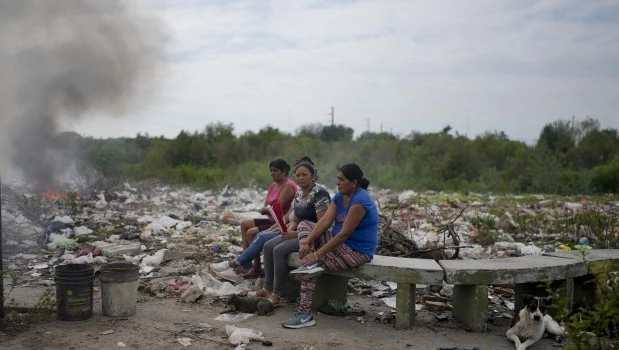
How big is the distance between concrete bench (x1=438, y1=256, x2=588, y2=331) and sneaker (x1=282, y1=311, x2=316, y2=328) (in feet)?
4.41

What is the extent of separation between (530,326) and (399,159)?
70.3ft

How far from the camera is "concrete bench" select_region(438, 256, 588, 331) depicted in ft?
16.8

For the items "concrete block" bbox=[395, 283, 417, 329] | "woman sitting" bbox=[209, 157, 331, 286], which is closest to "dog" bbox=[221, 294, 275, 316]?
"woman sitting" bbox=[209, 157, 331, 286]

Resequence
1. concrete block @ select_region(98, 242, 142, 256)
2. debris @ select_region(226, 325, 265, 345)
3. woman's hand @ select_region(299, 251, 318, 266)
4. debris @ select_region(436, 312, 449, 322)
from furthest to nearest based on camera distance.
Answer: concrete block @ select_region(98, 242, 142, 256), debris @ select_region(436, 312, 449, 322), woman's hand @ select_region(299, 251, 318, 266), debris @ select_region(226, 325, 265, 345)

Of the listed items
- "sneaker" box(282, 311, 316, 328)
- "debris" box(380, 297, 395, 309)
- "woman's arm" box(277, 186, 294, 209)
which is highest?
"woman's arm" box(277, 186, 294, 209)

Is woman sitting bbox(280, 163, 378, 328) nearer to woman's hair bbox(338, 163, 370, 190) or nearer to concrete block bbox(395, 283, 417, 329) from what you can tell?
woman's hair bbox(338, 163, 370, 190)

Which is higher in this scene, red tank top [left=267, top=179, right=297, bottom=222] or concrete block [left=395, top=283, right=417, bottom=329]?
red tank top [left=267, top=179, right=297, bottom=222]

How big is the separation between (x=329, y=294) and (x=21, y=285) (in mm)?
3752

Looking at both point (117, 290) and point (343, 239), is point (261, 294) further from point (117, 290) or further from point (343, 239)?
point (117, 290)

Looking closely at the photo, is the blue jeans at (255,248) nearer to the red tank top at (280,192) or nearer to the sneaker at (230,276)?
the sneaker at (230,276)

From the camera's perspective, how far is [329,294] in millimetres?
5742

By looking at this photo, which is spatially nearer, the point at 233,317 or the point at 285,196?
the point at 233,317

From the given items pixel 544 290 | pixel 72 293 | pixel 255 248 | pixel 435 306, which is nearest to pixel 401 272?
pixel 435 306

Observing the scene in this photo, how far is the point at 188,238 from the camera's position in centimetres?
941
